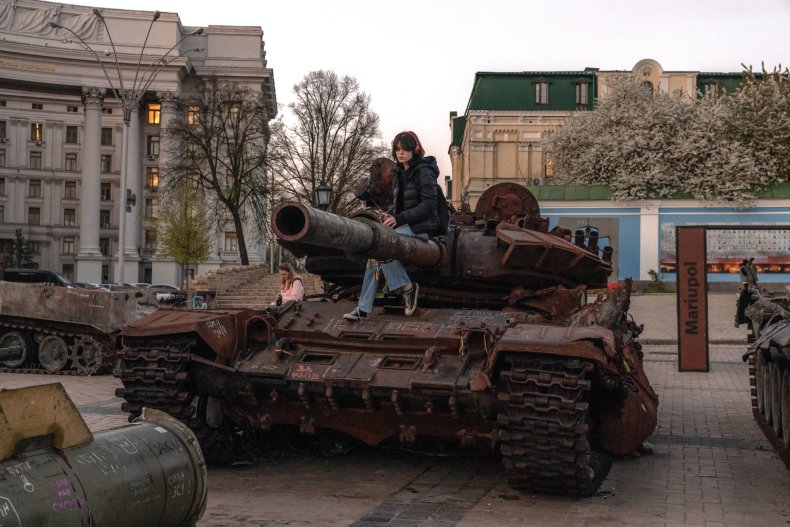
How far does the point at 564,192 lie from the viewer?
3497cm

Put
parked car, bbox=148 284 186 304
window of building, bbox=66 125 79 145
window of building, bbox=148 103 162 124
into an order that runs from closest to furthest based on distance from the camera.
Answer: parked car, bbox=148 284 186 304 → window of building, bbox=148 103 162 124 → window of building, bbox=66 125 79 145

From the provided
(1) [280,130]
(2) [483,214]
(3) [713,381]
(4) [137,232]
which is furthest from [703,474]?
(4) [137,232]

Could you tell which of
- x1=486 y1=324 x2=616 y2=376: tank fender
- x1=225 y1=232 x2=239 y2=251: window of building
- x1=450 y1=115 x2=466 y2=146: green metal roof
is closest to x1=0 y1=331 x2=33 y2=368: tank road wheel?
x1=486 y1=324 x2=616 y2=376: tank fender

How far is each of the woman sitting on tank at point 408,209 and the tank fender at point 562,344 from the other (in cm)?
133

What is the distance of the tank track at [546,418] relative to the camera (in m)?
6.19

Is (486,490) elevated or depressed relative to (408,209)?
depressed

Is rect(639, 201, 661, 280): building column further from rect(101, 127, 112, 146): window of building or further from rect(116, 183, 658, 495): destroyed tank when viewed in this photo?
rect(101, 127, 112, 146): window of building

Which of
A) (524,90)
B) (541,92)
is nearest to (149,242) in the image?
(524,90)

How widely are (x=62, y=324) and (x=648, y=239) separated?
23833mm

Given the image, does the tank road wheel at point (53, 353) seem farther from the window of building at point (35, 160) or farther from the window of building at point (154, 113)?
the window of building at point (35, 160)

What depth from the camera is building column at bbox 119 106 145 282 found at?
61.6 m

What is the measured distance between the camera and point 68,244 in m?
76.6

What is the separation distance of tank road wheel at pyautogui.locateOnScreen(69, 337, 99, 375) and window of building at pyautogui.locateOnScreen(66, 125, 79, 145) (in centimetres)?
6434

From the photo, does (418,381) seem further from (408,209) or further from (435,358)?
(408,209)
